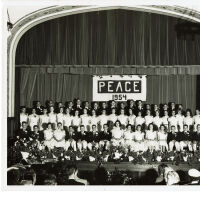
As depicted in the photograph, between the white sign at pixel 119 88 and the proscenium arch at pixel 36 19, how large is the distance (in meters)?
1.55

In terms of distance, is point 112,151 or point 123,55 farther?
point 123,55

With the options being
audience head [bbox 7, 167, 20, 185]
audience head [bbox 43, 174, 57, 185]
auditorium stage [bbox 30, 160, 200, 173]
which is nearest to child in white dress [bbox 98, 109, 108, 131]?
auditorium stage [bbox 30, 160, 200, 173]

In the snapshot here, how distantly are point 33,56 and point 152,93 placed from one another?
2.87 metres

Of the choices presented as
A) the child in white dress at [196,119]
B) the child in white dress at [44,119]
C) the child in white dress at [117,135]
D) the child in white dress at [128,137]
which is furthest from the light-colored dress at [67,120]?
the child in white dress at [196,119]

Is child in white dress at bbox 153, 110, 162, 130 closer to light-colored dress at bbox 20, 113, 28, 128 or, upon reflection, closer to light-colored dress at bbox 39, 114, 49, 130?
light-colored dress at bbox 39, 114, 49, 130

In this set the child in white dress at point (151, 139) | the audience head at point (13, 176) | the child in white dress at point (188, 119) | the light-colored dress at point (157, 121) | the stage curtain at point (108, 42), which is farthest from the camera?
the light-colored dress at point (157, 121)

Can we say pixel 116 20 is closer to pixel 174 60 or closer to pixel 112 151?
pixel 174 60

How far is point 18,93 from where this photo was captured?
367 inches

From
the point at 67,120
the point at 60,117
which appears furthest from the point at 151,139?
the point at 60,117

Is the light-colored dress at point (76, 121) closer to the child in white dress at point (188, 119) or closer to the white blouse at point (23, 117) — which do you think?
the white blouse at point (23, 117)

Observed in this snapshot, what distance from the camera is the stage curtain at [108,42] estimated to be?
9.28m

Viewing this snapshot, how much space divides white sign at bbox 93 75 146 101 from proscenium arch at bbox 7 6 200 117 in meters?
1.55

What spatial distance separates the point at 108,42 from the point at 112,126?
190 centimetres

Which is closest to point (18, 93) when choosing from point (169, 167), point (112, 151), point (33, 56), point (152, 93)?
point (33, 56)
